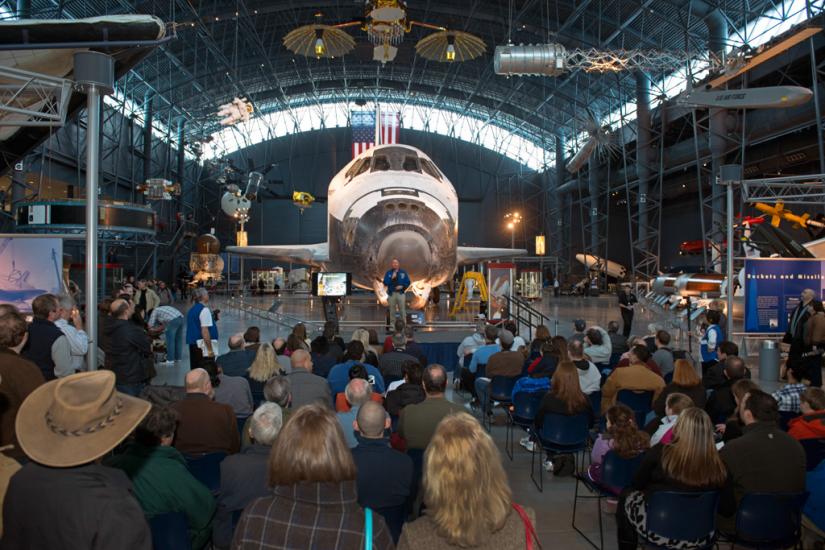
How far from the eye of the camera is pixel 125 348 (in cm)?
490

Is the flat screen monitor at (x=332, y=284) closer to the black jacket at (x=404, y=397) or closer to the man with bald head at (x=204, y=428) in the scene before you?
the black jacket at (x=404, y=397)

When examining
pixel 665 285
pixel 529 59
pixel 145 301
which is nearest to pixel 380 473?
pixel 145 301

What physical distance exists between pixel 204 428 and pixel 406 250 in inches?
273

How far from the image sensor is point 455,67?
33.6m

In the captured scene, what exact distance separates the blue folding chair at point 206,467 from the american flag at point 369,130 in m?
23.1

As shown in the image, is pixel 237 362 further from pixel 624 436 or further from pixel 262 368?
pixel 624 436

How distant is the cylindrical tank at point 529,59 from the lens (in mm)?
13141

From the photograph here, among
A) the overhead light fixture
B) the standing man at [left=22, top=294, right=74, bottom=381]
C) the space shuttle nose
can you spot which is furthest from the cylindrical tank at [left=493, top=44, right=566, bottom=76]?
the standing man at [left=22, top=294, right=74, bottom=381]

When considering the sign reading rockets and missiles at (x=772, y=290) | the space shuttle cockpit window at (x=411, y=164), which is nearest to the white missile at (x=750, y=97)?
the sign reading rockets and missiles at (x=772, y=290)

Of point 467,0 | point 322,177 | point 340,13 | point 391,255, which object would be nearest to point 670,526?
point 391,255

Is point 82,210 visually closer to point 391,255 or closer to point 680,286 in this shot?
point 391,255

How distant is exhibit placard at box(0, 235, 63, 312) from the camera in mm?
6188

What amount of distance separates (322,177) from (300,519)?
40.8 metres

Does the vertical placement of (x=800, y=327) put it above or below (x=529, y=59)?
below
